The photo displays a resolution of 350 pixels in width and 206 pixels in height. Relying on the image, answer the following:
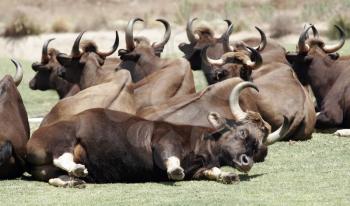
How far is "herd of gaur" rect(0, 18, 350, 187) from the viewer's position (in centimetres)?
1235

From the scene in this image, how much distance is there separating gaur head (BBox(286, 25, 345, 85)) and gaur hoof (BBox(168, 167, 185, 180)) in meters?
8.17

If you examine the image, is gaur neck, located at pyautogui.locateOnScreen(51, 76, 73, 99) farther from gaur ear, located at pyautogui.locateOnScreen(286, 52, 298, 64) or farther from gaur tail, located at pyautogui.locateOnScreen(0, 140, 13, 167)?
gaur tail, located at pyautogui.locateOnScreen(0, 140, 13, 167)

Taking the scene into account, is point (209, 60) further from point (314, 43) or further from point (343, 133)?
point (343, 133)

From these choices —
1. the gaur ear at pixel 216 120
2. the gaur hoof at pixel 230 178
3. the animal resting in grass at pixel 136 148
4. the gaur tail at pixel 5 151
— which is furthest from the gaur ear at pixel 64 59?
the gaur hoof at pixel 230 178

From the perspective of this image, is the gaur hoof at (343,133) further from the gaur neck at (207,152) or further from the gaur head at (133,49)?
the gaur neck at (207,152)

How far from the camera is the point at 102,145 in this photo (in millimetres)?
12328

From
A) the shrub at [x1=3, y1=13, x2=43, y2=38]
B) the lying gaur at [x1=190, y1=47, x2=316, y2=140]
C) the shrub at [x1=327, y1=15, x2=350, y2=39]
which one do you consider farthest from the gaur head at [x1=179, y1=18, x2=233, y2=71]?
the shrub at [x1=3, y1=13, x2=43, y2=38]

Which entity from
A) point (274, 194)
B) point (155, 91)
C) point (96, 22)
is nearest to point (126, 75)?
point (155, 91)

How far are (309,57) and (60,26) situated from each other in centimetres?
2267

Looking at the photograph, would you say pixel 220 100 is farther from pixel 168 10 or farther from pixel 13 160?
pixel 168 10

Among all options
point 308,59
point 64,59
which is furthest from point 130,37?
point 308,59

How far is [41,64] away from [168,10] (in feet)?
116

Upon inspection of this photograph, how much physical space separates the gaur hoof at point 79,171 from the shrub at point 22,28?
91.4 ft

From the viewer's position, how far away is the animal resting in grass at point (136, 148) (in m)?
12.3
